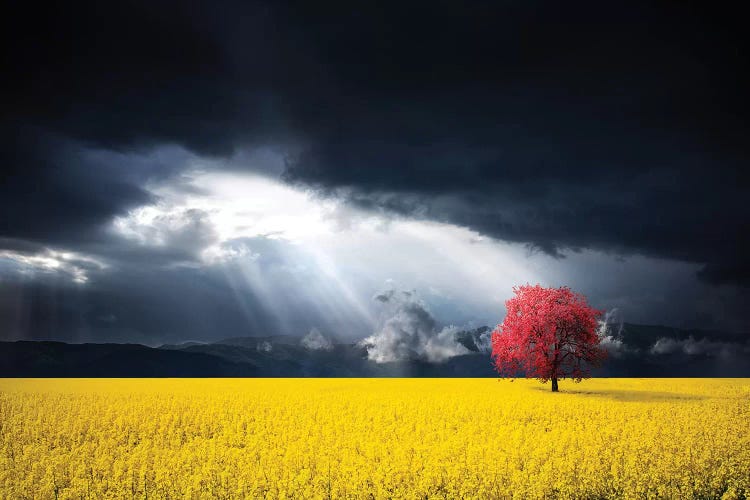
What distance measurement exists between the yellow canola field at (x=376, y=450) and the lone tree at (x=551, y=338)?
439 inches

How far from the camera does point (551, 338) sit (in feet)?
163

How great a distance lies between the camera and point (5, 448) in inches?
973

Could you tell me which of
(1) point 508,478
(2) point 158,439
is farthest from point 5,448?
(1) point 508,478

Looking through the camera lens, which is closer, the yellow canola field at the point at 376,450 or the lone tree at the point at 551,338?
the yellow canola field at the point at 376,450

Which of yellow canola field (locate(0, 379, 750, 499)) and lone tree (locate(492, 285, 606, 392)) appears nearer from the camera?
yellow canola field (locate(0, 379, 750, 499))

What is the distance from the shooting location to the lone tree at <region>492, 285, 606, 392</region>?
162 feet

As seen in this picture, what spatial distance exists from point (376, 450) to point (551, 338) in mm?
32808

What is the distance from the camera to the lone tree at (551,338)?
49.4 m

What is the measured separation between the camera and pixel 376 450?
70.6ft

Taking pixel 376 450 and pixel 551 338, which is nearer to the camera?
pixel 376 450

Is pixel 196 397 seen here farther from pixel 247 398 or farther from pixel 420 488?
pixel 420 488

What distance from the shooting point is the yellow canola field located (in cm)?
1708

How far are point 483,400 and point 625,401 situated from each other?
11.0m

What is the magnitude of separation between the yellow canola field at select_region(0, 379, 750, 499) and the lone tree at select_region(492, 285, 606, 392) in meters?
11.2
